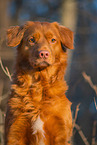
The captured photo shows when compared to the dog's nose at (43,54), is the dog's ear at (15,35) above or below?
above

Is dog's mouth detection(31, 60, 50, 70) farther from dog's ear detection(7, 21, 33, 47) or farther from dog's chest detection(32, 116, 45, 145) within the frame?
dog's chest detection(32, 116, 45, 145)

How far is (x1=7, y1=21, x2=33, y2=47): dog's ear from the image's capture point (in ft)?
12.8

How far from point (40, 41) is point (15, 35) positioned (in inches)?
15.9

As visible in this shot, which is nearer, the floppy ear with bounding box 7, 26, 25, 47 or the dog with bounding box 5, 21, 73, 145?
the dog with bounding box 5, 21, 73, 145

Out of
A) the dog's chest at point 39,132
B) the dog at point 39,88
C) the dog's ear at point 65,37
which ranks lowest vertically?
the dog's chest at point 39,132

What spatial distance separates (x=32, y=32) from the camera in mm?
3930

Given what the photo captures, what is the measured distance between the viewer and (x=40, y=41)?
3848mm

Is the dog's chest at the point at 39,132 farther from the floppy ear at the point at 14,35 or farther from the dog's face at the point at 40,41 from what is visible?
the floppy ear at the point at 14,35

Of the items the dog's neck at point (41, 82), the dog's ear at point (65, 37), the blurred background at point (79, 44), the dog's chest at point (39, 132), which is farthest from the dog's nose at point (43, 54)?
the blurred background at point (79, 44)

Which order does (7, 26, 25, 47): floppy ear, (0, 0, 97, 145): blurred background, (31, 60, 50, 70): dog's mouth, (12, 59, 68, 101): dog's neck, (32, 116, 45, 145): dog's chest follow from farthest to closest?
1. (0, 0, 97, 145): blurred background
2. (7, 26, 25, 47): floppy ear
3. (12, 59, 68, 101): dog's neck
4. (31, 60, 50, 70): dog's mouth
5. (32, 116, 45, 145): dog's chest

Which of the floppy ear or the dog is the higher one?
the floppy ear

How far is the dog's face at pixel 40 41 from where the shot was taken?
145 inches

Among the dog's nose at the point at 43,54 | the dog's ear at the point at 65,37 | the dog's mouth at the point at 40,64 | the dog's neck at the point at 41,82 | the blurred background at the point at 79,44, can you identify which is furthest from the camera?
the blurred background at the point at 79,44

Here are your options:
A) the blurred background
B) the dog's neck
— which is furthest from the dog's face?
Answer: the blurred background
